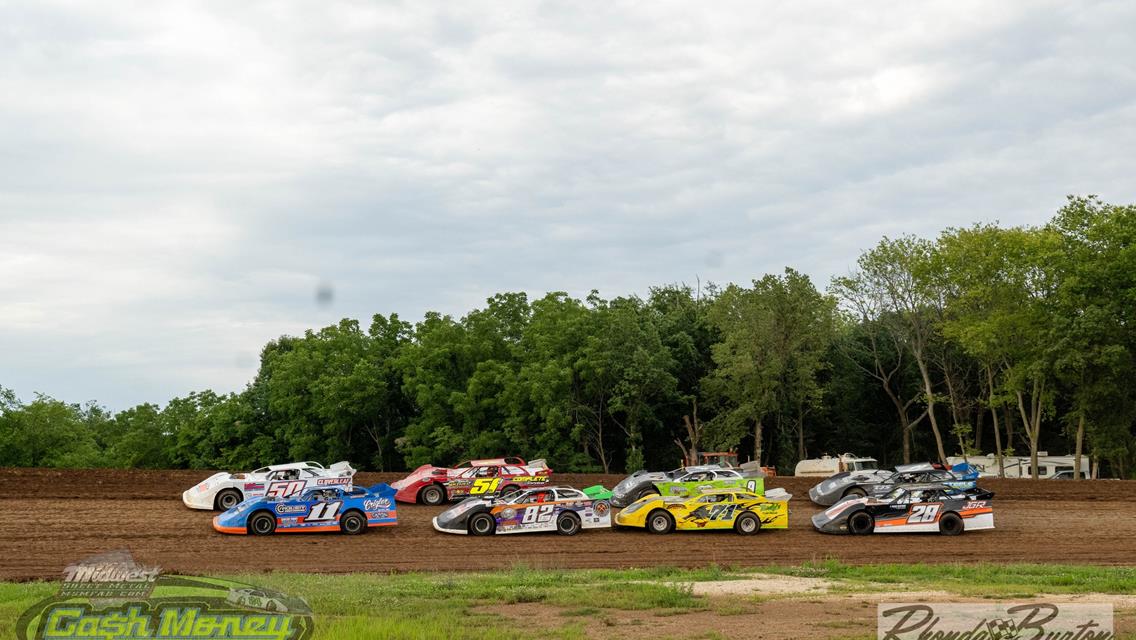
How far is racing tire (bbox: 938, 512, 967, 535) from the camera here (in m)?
25.3

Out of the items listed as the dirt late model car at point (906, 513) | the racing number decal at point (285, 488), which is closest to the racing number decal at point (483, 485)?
the racing number decal at point (285, 488)

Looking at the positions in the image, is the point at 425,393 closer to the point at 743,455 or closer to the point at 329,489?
the point at 743,455

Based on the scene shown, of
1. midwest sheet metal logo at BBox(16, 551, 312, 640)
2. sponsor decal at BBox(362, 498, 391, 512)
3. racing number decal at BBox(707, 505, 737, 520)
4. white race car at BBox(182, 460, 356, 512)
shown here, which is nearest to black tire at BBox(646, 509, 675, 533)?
racing number decal at BBox(707, 505, 737, 520)

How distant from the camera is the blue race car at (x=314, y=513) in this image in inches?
930

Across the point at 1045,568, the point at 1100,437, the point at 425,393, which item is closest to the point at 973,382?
the point at 1100,437

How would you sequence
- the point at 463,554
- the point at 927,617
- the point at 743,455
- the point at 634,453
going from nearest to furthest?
the point at 927,617 → the point at 463,554 → the point at 634,453 → the point at 743,455

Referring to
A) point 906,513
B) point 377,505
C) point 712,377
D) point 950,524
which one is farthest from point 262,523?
point 712,377

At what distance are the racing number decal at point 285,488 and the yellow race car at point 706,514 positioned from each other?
863 cm

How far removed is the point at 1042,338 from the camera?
1930 inches

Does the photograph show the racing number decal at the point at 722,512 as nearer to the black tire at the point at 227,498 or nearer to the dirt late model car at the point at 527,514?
the dirt late model car at the point at 527,514

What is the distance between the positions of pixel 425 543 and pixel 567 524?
11.9 feet

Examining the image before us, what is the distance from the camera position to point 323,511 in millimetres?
24188

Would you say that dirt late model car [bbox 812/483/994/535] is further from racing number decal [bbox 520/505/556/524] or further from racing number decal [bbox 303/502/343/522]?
racing number decal [bbox 303/502/343/522]

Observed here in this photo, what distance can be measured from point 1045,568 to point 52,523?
23.1 metres
